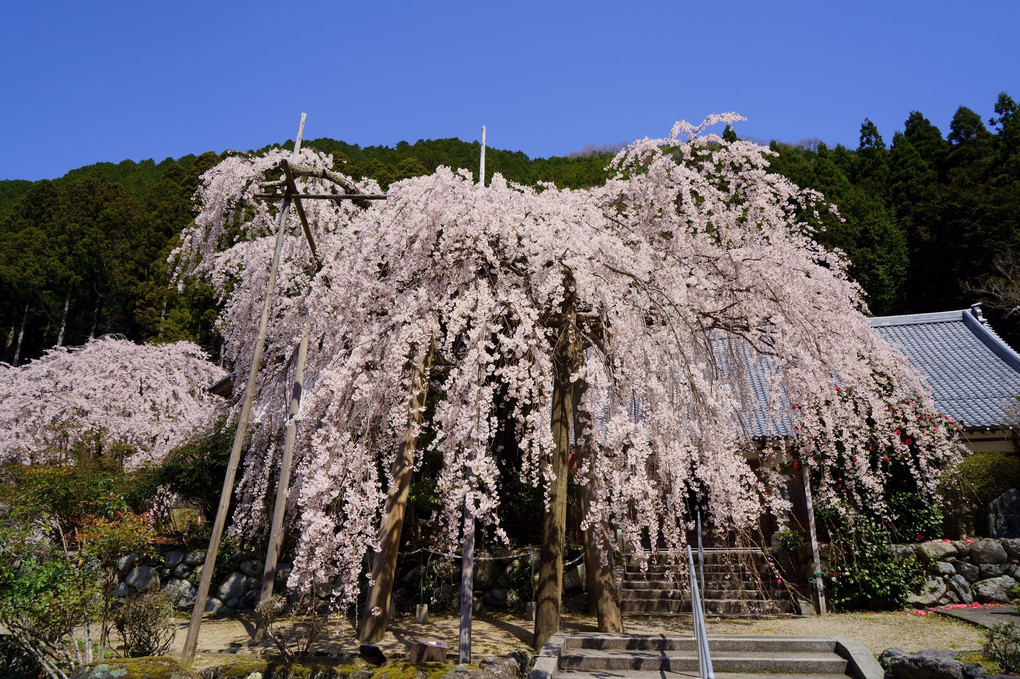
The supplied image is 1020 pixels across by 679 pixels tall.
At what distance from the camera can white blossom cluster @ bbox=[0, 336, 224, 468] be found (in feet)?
53.5

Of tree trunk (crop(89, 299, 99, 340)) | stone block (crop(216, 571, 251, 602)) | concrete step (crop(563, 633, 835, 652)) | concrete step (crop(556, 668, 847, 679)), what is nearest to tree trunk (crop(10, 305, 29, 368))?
tree trunk (crop(89, 299, 99, 340))

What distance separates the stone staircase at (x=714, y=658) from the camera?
623 cm

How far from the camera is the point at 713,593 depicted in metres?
10.9

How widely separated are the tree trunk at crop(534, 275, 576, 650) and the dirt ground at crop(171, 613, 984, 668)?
2.79 feet

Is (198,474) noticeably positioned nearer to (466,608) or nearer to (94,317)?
(466,608)

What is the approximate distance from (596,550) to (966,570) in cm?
689

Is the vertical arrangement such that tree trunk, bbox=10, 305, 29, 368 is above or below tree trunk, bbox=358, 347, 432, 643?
above

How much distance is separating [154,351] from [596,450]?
1764 centimetres

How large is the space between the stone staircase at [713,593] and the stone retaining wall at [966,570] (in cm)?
223

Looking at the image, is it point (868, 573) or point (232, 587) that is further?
point (232, 587)

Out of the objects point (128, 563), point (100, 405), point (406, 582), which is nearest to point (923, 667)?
point (406, 582)

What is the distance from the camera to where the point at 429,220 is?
7309mm

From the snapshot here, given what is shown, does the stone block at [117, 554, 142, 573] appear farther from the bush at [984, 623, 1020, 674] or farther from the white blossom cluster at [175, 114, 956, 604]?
the bush at [984, 623, 1020, 674]

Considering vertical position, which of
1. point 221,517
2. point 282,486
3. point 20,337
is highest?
point 20,337
